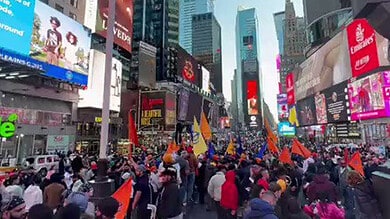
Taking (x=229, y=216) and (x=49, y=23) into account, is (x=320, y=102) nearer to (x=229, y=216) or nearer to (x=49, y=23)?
(x=49, y=23)

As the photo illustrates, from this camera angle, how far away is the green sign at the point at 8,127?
24.4 m

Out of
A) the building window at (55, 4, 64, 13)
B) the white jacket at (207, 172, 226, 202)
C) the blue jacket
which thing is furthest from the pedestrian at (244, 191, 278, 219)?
the building window at (55, 4, 64, 13)

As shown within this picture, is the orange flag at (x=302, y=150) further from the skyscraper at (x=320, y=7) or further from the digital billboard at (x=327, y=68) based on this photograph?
the skyscraper at (x=320, y=7)

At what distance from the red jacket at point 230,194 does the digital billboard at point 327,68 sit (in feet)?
141

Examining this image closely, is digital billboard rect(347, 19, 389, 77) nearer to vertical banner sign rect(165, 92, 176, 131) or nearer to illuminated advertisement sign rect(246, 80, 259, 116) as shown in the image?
vertical banner sign rect(165, 92, 176, 131)

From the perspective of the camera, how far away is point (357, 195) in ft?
15.8

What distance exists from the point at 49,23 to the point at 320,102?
1745 inches

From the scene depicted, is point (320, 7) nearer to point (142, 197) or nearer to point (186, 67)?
point (186, 67)

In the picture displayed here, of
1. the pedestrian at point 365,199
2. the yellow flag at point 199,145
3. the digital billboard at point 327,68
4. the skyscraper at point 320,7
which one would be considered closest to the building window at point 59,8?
the yellow flag at point 199,145

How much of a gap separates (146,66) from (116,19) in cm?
1609

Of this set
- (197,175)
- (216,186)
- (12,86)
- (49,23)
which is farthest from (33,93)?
(216,186)

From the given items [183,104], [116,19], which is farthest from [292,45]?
[116,19]

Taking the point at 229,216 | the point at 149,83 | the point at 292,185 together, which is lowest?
the point at 229,216

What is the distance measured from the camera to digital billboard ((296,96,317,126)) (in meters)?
54.8
